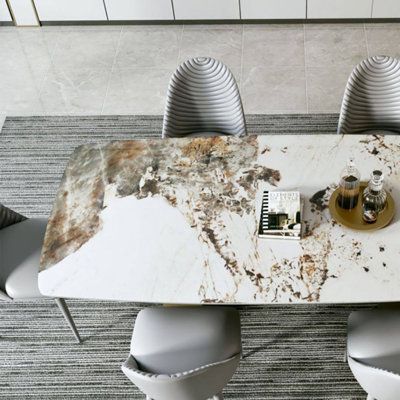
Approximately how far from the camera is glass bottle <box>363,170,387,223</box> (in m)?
2.58

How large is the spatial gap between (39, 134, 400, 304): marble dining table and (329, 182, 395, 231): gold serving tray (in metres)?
0.03

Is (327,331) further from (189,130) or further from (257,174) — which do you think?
(189,130)

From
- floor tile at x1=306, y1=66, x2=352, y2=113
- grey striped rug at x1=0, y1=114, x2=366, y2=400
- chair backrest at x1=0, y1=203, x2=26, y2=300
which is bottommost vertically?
grey striped rug at x1=0, y1=114, x2=366, y2=400

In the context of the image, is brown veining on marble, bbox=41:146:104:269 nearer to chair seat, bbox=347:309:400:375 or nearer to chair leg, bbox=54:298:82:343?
chair leg, bbox=54:298:82:343

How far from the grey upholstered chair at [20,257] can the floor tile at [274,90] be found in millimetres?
2018

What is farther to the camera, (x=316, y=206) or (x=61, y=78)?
(x=61, y=78)

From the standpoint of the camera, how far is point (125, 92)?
15.4 ft

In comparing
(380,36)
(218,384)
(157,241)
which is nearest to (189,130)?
(157,241)

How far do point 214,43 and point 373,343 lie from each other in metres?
3.28

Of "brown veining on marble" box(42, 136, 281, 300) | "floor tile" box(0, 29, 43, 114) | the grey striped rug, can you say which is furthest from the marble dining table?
"floor tile" box(0, 29, 43, 114)

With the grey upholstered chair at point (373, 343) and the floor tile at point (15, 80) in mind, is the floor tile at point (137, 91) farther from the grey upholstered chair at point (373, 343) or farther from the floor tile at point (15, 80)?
the grey upholstered chair at point (373, 343)

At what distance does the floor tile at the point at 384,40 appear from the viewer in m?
4.76

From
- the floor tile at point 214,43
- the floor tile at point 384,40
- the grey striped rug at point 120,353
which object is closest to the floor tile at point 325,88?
the floor tile at point 384,40

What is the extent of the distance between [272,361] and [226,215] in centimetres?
88
